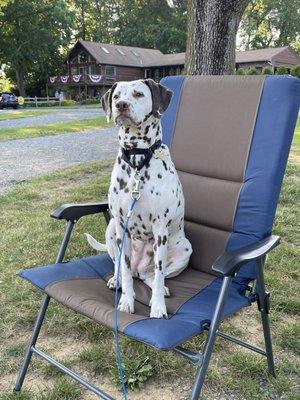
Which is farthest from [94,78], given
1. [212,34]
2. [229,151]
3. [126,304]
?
[126,304]

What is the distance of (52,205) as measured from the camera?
17.9 feet

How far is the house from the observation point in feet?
132

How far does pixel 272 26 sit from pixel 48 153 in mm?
42096

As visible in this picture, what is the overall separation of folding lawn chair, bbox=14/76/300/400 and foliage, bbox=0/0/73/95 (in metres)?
38.6

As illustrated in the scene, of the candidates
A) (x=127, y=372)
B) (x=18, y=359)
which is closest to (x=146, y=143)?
(x=127, y=372)

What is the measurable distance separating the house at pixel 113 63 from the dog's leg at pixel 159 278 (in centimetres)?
3947

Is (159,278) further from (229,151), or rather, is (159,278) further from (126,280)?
(229,151)

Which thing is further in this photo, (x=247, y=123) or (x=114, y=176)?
(x=247, y=123)

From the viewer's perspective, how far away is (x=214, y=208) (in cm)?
273

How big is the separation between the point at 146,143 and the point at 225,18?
2522mm

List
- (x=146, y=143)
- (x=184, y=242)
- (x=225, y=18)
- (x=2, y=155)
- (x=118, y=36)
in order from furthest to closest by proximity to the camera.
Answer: (x=118, y=36) < (x=2, y=155) < (x=225, y=18) < (x=184, y=242) < (x=146, y=143)

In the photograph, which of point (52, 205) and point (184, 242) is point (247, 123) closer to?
point (184, 242)

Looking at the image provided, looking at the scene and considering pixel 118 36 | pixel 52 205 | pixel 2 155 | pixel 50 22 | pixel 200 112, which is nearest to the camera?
pixel 200 112

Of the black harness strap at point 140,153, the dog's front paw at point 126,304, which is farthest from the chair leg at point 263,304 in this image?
the black harness strap at point 140,153
